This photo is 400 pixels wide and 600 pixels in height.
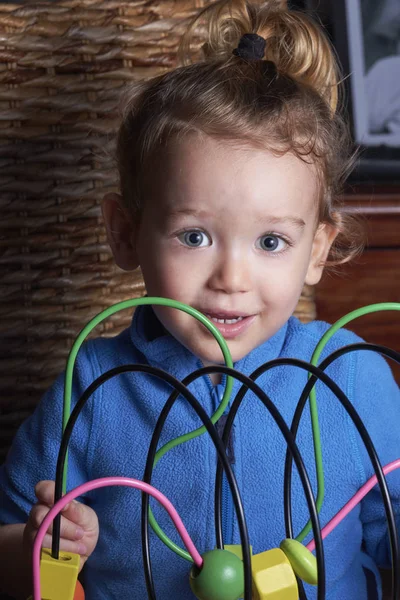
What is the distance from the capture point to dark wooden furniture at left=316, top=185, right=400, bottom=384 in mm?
1146

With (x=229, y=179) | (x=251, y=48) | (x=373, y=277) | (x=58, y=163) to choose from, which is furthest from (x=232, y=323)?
(x=373, y=277)

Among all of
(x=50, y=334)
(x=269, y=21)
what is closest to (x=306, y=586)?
(x=50, y=334)

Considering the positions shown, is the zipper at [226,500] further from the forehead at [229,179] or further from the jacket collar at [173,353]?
the forehead at [229,179]

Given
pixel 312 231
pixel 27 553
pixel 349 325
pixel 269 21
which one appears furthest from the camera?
pixel 349 325

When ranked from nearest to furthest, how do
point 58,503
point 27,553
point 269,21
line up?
1. point 58,503
2. point 27,553
3. point 269,21

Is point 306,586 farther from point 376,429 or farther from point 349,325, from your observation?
point 349,325

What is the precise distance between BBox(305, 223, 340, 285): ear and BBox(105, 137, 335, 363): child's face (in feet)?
0.23

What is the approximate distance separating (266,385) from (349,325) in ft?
1.41

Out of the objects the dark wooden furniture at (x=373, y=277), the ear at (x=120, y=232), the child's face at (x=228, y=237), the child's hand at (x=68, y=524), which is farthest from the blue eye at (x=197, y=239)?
the dark wooden furniture at (x=373, y=277)

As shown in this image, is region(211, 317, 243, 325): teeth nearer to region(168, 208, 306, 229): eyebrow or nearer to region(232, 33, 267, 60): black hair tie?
region(168, 208, 306, 229): eyebrow

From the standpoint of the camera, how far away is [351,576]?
0.80m

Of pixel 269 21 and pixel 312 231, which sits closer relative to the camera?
pixel 312 231

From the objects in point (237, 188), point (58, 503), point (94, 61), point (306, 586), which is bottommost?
point (306, 586)

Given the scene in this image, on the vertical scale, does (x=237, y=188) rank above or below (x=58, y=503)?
above
